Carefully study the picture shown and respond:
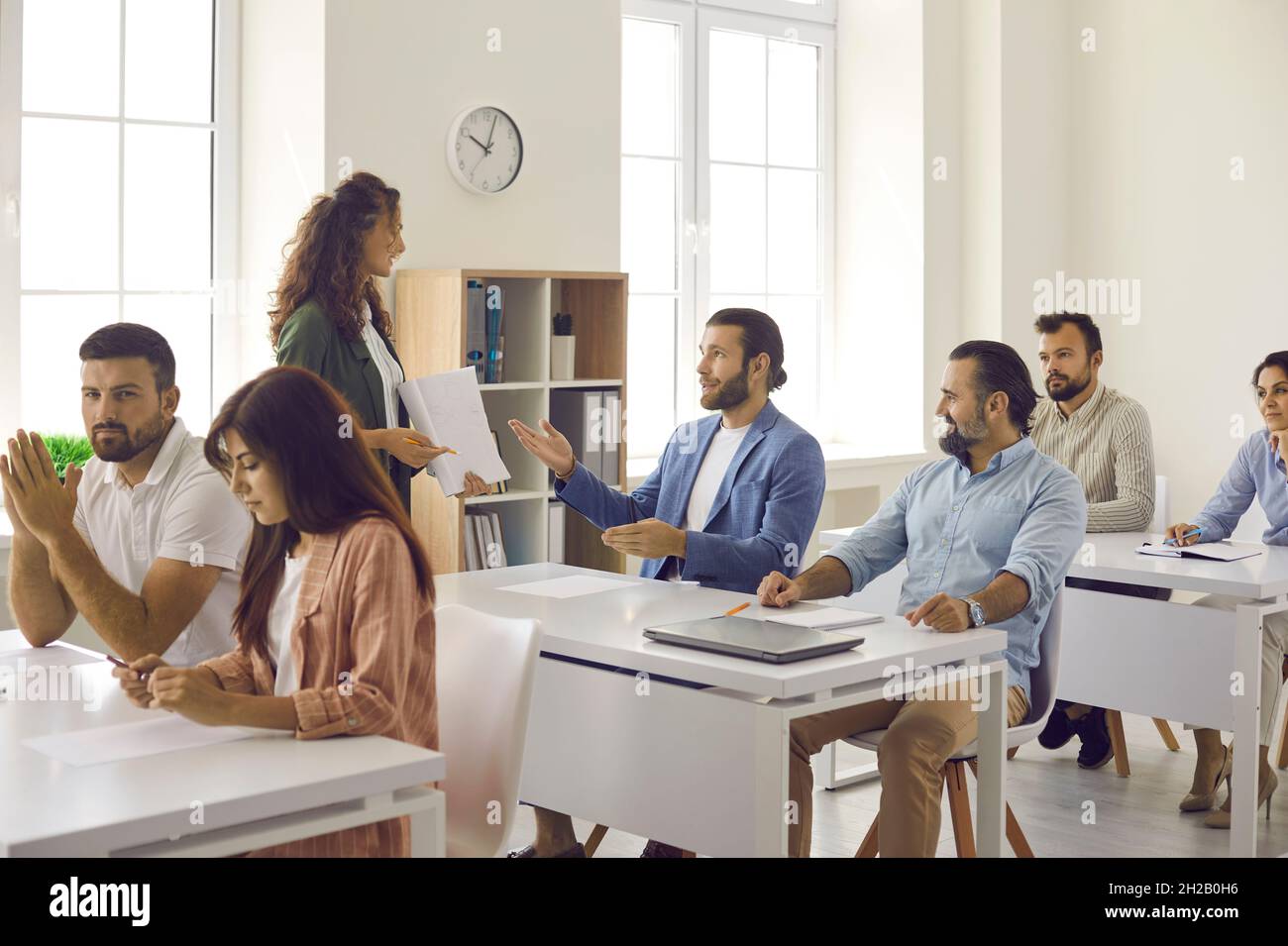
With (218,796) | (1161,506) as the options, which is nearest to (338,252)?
(218,796)

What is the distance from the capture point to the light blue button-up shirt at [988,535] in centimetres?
312

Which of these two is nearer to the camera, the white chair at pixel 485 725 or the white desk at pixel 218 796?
the white desk at pixel 218 796

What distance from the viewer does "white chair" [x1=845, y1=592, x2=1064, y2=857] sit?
3.06 m

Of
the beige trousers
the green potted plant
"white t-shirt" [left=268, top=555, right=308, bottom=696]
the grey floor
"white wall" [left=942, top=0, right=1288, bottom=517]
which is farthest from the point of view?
"white wall" [left=942, top=0, right=1288, bottom=517]

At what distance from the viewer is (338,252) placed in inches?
136

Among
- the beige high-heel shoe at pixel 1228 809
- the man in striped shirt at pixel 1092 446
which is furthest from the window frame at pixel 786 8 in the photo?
the beige high-heel shoe at pixel 1228 809

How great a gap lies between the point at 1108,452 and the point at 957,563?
1.62m

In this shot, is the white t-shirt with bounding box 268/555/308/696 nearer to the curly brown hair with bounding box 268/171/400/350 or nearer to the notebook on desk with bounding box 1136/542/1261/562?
the curly brown hair with bounding box 268/171/400/350

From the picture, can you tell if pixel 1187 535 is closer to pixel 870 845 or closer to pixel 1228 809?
pixel 1228 809

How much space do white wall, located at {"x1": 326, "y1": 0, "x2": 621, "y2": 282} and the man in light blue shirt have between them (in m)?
2.16

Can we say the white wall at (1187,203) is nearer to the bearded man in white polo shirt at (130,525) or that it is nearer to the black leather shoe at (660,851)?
the black leather shoe at (660,851)

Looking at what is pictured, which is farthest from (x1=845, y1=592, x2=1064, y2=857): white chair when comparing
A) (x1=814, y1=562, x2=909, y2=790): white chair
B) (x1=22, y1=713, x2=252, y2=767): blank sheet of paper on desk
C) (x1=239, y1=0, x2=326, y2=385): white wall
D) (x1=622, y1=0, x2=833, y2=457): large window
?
(x1=622, y1=0, x2=833, y2=457): large window

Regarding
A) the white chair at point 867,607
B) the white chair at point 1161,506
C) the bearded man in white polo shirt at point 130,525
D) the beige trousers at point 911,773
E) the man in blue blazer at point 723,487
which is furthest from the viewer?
the white chair at point 1161,506

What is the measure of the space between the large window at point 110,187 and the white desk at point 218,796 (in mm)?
2791
